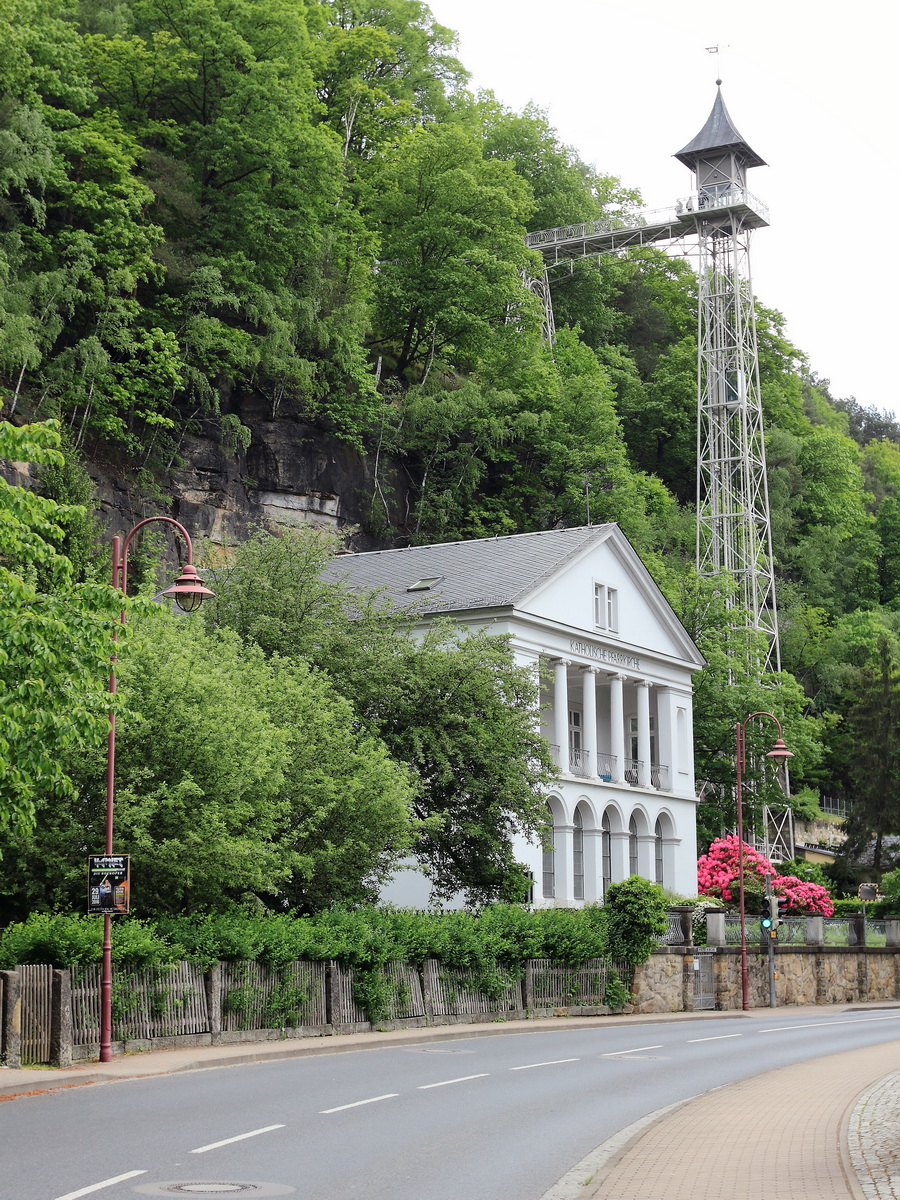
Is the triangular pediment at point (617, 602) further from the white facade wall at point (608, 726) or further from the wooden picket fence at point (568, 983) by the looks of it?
the wooden picket fence at point (568, 983)

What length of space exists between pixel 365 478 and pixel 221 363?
10892mm

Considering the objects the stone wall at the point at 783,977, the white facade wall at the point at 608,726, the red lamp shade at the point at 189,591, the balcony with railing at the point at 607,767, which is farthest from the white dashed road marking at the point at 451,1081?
the balcony with railing at the point at 607,767

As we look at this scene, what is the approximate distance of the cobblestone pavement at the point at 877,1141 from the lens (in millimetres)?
10922

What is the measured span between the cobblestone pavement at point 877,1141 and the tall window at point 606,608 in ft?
125

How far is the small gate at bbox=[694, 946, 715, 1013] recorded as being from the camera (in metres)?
43.3

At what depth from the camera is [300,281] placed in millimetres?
61906

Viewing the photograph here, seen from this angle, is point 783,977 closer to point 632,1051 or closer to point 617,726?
point 617,726

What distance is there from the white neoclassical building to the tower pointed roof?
1073 inches

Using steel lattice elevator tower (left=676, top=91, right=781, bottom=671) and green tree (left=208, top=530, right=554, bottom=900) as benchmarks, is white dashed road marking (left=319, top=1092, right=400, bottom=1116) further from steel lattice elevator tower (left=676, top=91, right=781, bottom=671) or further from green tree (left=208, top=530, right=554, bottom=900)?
steel lattice elevator tower (left=676, top=91, right=781, bottom=671)

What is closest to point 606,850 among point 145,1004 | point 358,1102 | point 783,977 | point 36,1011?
point 783,977

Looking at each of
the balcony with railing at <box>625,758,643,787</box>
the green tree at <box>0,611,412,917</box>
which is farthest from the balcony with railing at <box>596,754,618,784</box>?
the green tree at <box>0,611,412,917</box>

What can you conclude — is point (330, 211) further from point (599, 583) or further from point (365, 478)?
point (599, 583)

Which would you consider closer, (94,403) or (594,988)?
(594,988)

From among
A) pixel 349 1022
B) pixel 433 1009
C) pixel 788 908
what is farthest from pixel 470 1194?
pixel 788 908
